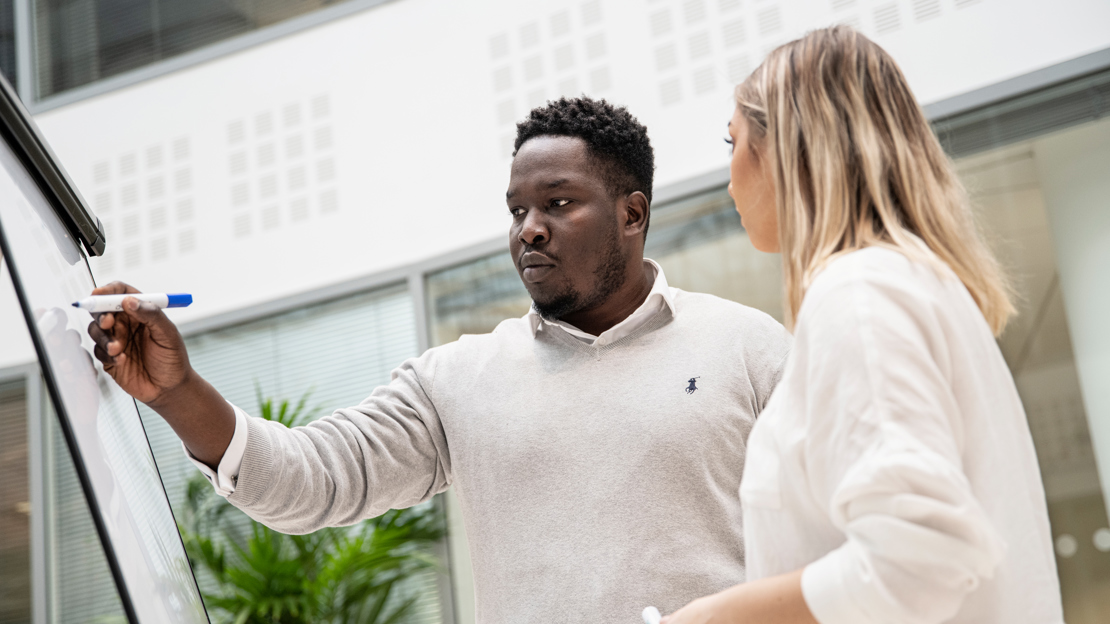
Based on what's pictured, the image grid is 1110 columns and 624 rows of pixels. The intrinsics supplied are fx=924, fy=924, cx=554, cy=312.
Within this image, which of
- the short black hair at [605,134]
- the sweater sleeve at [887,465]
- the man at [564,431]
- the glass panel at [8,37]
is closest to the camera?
the sweater sleeve at [887,465]

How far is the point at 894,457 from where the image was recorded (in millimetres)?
675

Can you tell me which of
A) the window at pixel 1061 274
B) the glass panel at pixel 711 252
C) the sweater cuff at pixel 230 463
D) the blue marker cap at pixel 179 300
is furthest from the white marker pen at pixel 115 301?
the glass panel at pixel 711 252

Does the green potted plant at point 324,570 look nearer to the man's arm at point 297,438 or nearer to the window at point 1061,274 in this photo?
the window at point 1061,274

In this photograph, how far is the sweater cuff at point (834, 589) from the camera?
0.70m

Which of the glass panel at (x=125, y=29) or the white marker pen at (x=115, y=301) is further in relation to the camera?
the glass panel at (x=125, y=29)

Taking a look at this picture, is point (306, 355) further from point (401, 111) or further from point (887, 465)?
point (887, 465)

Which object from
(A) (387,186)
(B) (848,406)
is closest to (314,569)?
(A) (387,186)

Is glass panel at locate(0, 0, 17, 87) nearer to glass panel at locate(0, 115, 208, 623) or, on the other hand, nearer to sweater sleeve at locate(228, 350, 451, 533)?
sweater sleeve at locate(228, 350, 451, 533)

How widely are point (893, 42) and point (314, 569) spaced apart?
2.72m

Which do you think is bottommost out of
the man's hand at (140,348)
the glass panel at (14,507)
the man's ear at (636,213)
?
the glass panel at (14,507)

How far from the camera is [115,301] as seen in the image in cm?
93

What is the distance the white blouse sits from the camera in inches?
26.6

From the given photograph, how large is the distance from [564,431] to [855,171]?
0.67m

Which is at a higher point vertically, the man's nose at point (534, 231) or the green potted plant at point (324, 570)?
the man's nose at point (534, 231)
